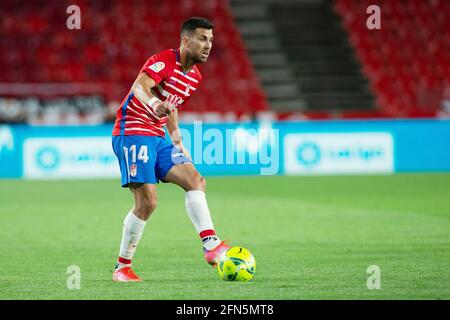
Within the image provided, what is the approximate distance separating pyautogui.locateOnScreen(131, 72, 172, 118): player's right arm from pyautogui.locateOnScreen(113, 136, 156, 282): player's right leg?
427 mm

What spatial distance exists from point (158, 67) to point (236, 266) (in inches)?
68.4

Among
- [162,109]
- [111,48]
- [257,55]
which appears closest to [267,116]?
[111,48]

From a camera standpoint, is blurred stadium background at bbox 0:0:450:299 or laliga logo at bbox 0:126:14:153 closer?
blurred stadium background at bbox 0:0:450:299

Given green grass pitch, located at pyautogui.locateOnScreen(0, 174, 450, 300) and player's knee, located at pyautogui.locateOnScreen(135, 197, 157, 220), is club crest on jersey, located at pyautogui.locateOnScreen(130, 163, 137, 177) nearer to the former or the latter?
player's knee, located at pyautogui.locateOnScreen(135, 197, 157, 220)

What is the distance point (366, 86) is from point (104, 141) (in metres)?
10.3

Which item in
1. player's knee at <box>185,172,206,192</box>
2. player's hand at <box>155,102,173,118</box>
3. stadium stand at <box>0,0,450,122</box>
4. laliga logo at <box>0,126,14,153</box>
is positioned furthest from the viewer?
stadium stand at <box>0,0,450,122</box>

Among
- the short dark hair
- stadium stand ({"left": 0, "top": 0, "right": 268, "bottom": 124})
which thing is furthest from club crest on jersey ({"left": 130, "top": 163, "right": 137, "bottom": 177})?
stadium stand ({"left": 0, "top": 0, "right": 268, "bottom": 124})

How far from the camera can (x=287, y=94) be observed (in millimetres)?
27141

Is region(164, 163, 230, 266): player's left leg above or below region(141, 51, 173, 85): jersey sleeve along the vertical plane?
below

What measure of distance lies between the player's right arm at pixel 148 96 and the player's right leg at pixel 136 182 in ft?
1.40

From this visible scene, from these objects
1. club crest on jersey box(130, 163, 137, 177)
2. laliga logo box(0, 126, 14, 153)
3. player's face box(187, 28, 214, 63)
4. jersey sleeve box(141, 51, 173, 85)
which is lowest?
club crest on jersey box(130, 163, 137, 177)

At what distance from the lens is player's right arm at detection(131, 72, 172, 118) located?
24.4 ft

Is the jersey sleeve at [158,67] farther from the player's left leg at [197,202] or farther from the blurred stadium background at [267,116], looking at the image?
the blurred stadium background at [267,116]

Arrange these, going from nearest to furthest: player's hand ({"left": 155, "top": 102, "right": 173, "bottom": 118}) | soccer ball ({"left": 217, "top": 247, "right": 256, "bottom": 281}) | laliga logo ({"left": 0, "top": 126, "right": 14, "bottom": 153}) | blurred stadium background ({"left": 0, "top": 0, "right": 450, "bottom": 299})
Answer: player's hand ({"left": 155, "top": 102, "right": 173, "bottom": 118}) < soccer ball ({"left": 217, "top": 247, "right": 256, "bottom": 281}) < blurred stadium background ({"left": 0, "top": 0, "right": 450, "bottom": 299}) < laliga logo ({"left": 0, "top": 126, "right": 14, "bottom": 153})
